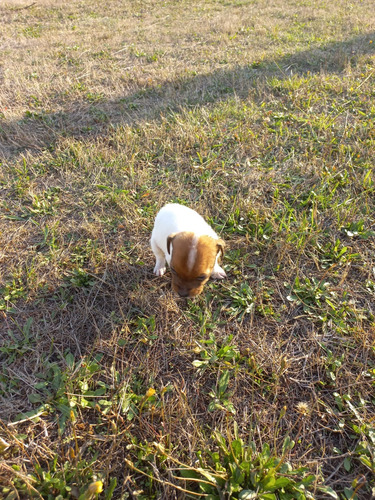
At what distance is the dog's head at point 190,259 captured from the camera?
2.54 meters

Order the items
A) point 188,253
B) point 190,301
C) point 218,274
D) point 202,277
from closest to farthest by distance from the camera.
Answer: point 188,253 → point 202,277 → point 190,301 → point 218,274

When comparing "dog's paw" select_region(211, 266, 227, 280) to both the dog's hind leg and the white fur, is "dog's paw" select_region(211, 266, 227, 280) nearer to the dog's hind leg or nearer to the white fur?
the white fur

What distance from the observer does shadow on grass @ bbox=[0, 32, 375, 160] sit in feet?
18.3

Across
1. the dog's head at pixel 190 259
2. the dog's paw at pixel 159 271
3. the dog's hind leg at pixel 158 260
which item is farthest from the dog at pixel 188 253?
the dog's paw at pixel 159 271

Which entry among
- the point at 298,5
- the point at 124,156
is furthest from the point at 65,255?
the point at 298,5

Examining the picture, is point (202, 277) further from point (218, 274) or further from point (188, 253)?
point (218, 274)

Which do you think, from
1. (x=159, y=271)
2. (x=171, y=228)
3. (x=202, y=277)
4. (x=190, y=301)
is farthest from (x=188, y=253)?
(x=159, y=271)

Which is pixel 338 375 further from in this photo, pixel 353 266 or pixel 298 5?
pixel 298 5

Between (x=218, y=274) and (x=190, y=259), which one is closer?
(x=190, y=259)

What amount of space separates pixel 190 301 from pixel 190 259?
0.79 metres

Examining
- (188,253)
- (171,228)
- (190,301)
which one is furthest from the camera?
(190,301)

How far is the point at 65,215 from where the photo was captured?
4203 millimetres

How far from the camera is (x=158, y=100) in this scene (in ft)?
22.1

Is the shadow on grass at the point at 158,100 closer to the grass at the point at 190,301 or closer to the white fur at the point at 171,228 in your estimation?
the grass at the point at 190,301
